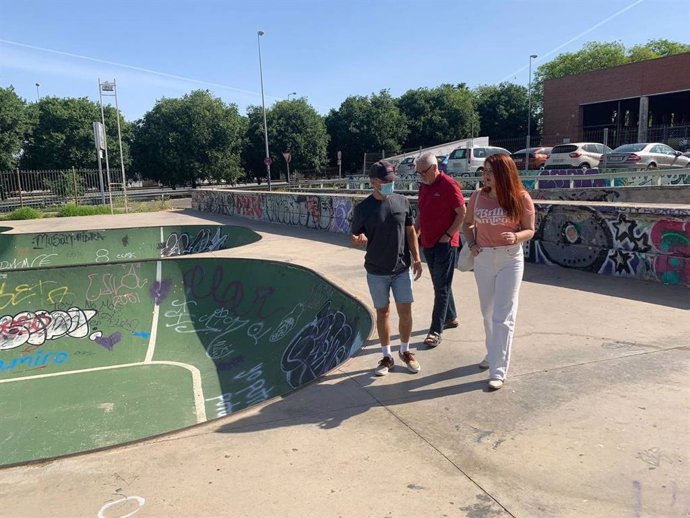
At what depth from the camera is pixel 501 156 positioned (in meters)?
3.77

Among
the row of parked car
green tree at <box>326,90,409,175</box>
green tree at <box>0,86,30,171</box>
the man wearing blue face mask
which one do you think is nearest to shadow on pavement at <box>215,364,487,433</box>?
the man wearing blue face mask

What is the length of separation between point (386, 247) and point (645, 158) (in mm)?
20492

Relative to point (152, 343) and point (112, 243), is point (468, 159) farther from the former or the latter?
point (152, 343)

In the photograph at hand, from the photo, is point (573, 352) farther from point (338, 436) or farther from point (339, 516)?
point (339, 516)

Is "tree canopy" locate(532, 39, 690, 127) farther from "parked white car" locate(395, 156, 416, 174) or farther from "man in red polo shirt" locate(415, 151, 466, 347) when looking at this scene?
"man in red polo shirt" locate(415, 151, 466, 347)

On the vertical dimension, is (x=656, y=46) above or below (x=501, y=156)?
above

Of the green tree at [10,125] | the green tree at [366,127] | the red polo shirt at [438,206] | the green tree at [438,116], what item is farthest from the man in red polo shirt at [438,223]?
the green tree at [438,116]

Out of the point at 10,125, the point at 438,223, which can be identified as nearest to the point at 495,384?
the point at 438,223

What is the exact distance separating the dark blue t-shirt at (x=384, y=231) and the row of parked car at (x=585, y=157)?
13729mm

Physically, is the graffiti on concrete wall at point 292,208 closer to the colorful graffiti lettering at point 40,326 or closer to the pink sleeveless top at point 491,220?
the colorful graffiti lettering at point 40,326

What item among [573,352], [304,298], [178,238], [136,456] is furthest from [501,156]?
[178,238]

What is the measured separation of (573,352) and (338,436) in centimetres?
246

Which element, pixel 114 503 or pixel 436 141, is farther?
pixel 436 141

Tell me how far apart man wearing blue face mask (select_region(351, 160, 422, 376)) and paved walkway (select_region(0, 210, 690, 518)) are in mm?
397
